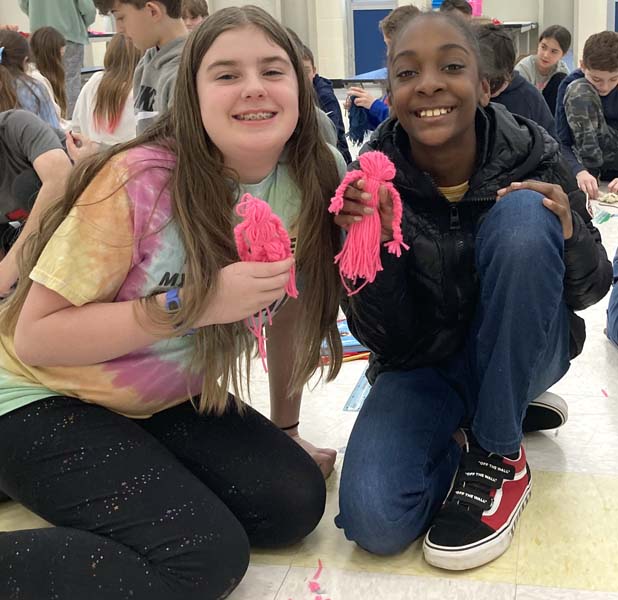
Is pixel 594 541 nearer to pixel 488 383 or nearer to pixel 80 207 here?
pixel 488 383

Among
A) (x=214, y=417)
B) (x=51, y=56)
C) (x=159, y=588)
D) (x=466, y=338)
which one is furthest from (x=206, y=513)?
(x=51, y=56)

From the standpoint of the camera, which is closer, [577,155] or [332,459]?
[332,459]

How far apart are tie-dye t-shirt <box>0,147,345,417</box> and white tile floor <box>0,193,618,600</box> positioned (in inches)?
16.2

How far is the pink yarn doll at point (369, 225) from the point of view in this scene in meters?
1.46

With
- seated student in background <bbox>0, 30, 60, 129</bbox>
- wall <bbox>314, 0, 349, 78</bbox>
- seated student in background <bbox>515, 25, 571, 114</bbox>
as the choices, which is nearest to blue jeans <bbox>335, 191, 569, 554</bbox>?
seated student in background <bbox>0, 30, 60, 129</bbox>

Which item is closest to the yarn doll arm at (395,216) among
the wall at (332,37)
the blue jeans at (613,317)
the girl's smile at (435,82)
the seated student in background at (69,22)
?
the girl's smile at (435,82)

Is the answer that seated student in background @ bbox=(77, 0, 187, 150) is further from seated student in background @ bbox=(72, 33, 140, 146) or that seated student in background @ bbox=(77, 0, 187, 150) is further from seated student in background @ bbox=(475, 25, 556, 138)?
seated student in background @ bbox=(475, 25, 556, 138)

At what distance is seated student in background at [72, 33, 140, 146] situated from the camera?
11.9 ft

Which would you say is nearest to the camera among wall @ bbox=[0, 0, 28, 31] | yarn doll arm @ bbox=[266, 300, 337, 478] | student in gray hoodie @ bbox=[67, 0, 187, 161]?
yarn doll arm @ bbox=[266, 300, 337, 478]

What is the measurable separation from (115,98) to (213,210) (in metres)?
2.37

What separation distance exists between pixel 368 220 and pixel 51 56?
5.17 metres

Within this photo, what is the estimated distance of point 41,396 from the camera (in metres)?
1.53

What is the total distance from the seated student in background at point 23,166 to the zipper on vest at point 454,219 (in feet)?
5.01

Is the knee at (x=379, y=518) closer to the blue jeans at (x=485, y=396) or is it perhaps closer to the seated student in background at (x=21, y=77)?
the blue jeans at (x=485, y=396)
